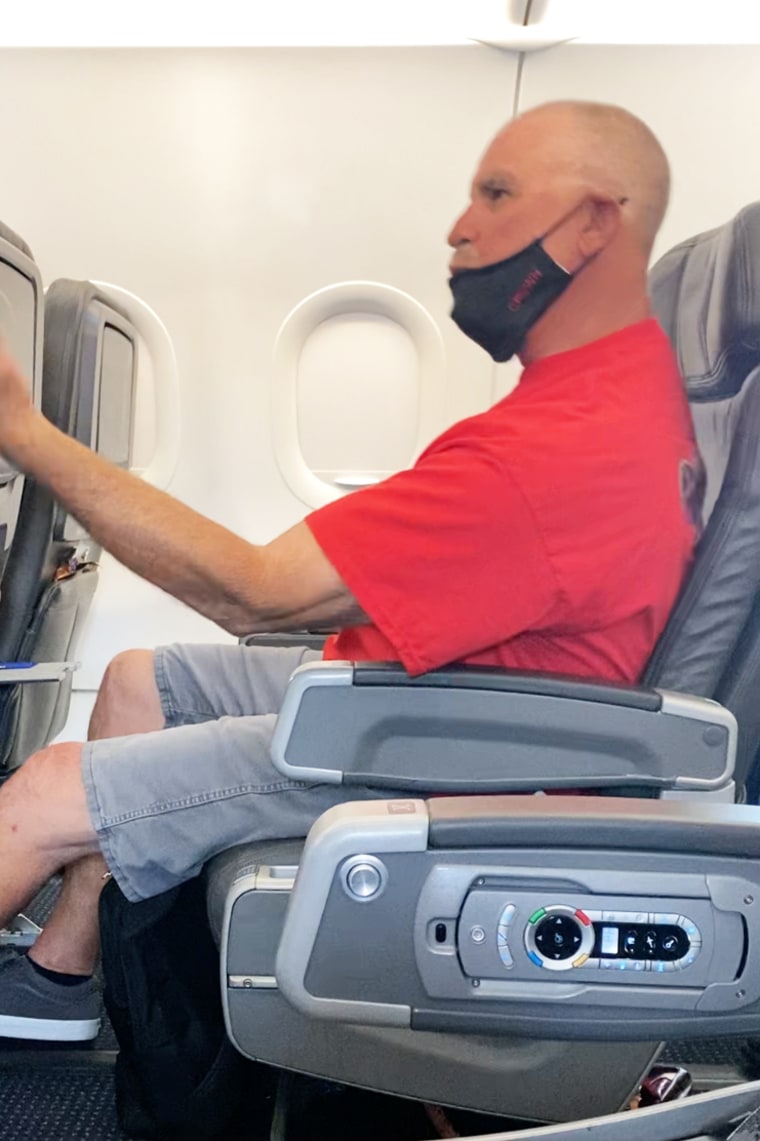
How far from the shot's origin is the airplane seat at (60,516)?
1.57 metres

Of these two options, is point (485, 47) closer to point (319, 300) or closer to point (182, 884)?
point (319, 300)

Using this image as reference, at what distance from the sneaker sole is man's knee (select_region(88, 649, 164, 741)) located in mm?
417

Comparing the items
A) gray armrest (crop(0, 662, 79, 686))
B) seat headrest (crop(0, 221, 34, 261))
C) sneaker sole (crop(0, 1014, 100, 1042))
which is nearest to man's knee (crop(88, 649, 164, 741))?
gray armrest (crop(0, 662, 79, 686))

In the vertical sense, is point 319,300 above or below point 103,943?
above

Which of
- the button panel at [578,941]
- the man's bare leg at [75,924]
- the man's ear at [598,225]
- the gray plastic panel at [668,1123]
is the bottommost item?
the man's bare leg at [75,924]

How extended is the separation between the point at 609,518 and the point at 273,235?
1067 mm

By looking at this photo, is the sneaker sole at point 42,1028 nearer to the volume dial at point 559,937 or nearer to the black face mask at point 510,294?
the volume dial at point 559,937

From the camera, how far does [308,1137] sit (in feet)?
4.49

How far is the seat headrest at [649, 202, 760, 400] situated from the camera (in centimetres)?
106

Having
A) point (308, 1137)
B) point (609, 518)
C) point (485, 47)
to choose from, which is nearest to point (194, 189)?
point (485, 47)

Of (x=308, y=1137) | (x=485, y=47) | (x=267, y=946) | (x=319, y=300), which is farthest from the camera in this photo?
(x=319, y=300)

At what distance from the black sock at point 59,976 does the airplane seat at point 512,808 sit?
42cm

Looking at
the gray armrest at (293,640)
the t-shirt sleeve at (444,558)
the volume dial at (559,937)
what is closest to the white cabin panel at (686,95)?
the t-shirt sleeve at (444,558)

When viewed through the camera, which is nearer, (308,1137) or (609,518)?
(609,518)
